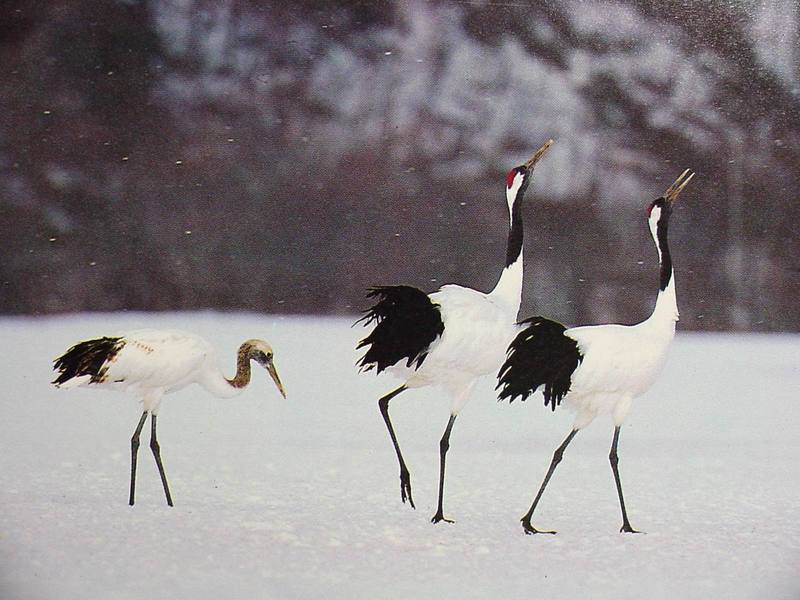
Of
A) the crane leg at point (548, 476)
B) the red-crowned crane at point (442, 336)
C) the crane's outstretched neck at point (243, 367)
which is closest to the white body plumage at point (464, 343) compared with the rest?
the red-crowned crane at point (442, 336)

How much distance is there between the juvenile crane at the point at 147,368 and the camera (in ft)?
7.74

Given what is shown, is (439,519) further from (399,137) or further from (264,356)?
(399,137)

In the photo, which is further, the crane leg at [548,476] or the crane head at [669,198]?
the crane head at [669,198]

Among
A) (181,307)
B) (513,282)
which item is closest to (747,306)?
(513,282)

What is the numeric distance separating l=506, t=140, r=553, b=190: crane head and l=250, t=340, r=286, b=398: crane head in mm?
687

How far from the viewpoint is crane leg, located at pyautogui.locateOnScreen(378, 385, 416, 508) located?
241cm

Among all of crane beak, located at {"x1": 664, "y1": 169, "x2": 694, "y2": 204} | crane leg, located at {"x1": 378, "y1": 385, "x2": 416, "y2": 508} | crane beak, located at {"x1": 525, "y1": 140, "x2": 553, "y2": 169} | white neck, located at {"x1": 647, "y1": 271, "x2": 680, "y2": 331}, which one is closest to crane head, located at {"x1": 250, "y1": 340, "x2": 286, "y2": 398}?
crane leg, located at {"x1": 378, "y1": 385, "x2": 416, "y2": 508}

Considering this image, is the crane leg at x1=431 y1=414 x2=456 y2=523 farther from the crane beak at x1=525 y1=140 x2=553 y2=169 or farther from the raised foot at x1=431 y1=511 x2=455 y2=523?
the crane beak at x1=525 y1=140 x2=553 y2=169

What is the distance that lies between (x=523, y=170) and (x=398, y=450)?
73 cm

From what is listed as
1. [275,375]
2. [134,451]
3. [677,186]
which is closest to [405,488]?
[275,375]

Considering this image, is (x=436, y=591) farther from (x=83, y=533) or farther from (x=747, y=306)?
(x=747, y=306)

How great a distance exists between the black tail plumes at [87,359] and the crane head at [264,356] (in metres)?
0.29

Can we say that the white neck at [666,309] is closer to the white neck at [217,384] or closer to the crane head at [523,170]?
the crane head at [523,170]

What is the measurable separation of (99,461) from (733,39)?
180cm
